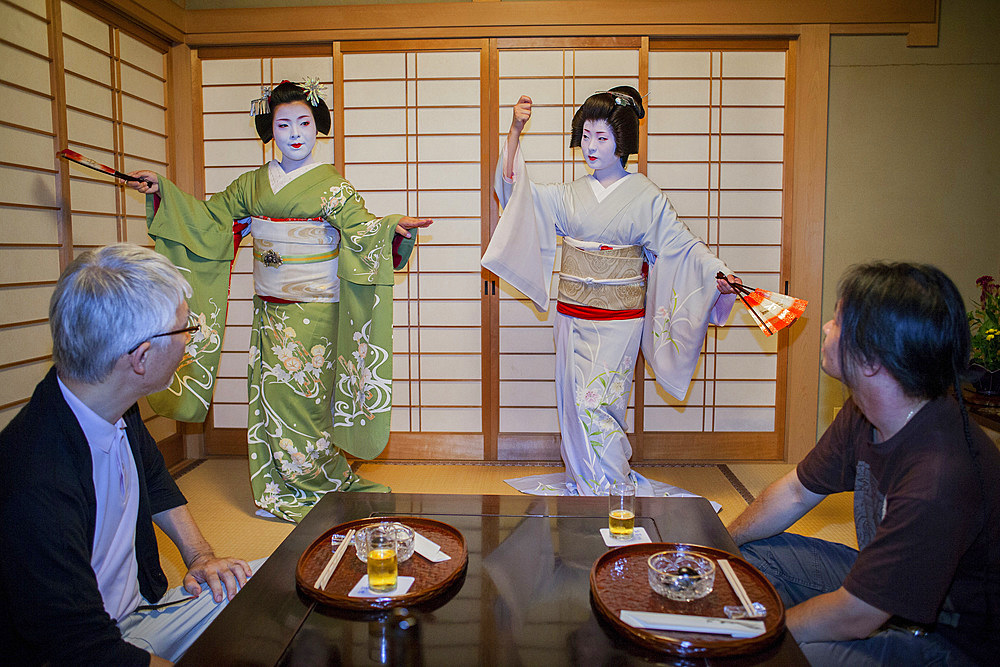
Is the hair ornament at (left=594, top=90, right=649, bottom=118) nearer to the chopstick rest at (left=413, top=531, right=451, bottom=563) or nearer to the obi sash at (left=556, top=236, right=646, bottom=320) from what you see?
the obi sash at (left=556, top=236, right=646, bottom=320)

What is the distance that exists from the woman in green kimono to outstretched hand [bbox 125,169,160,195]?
0.30ft

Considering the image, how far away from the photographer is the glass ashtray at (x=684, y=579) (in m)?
1.33

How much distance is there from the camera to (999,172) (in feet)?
13.3

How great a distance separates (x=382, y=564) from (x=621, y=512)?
1.90 feet

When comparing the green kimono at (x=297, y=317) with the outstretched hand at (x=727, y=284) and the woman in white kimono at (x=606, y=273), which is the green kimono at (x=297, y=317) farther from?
the outstretched hand at (x=727, y=284)

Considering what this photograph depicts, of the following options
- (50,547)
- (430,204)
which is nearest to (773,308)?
(430,204)

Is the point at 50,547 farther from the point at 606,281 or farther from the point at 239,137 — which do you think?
the point at 239,137

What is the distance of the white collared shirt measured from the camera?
1.44 meters

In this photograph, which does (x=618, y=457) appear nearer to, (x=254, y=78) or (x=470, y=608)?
(x=470, y=608)

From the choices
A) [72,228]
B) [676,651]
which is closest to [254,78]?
[72,228]

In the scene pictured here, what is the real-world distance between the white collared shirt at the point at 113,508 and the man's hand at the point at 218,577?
0.12 meters

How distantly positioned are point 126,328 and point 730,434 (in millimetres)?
3655

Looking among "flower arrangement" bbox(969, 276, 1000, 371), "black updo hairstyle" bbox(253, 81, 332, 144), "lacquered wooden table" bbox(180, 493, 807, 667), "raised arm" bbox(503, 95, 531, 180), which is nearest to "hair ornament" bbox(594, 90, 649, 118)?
"raised arm" bbox(503, 95, 531, 180)

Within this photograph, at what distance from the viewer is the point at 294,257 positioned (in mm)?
3316
